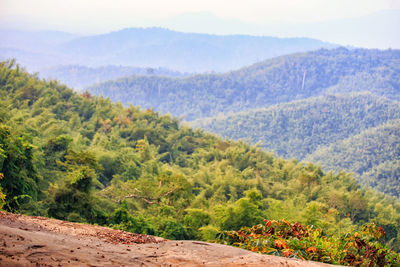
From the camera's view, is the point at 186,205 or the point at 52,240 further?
the point at 186,205

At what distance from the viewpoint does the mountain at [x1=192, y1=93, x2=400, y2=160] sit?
270 feet

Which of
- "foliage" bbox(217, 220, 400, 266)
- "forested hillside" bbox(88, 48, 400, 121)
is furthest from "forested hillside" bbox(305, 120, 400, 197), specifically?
"forested hillside" bbox(88, 48, 400, 121)

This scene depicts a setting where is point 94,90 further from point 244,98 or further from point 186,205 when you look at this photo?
point 186,205

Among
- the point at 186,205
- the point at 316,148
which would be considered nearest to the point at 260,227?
the point at 186,205

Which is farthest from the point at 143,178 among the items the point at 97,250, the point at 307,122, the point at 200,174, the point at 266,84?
the point at 266,84

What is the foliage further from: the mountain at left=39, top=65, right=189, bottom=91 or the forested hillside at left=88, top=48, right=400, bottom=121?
the mountain at left=39, top=65, right=189, bottom=91

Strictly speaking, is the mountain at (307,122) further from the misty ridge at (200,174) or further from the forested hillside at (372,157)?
the forested hillside at (372,157)

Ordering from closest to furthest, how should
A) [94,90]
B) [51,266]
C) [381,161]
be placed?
[51,266] < [381,161] < [94,90]

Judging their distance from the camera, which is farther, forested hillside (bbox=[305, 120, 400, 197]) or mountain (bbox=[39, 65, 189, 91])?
mountain (bbox=[39, 65, 189, 91])

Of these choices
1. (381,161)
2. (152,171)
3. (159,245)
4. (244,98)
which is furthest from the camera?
(244,98)

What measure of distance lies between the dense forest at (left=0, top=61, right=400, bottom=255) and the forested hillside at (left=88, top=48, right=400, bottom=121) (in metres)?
89.4

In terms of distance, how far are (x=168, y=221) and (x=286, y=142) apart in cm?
7350

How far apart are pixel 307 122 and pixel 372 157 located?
29.6 metres

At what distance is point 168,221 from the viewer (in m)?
11.3
